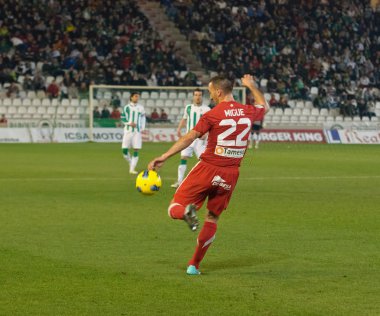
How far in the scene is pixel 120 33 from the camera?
153 ft

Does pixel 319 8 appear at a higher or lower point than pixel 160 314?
lower

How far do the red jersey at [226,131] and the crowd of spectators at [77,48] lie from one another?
33837 mm

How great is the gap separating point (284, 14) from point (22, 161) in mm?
26794

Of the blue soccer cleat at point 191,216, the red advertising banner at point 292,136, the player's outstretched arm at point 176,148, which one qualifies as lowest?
the red advertising banner at point 292,136

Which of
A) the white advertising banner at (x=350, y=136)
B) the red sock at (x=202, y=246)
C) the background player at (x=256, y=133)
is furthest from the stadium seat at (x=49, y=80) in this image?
the red sock at (x=202, y=246)

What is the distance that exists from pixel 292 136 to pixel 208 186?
3554 cm

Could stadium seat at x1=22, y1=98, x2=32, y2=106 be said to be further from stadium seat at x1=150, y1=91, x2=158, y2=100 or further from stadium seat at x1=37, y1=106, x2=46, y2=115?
stadium seat at x1=150, y1=91, x2=158, y2=100

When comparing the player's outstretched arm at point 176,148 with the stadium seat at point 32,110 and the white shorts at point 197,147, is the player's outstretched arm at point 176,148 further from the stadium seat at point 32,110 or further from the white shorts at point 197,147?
the stadium seat at point 32,110

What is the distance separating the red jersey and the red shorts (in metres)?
0.09

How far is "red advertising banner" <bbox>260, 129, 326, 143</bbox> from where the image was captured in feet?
146

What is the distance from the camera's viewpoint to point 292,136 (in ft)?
146

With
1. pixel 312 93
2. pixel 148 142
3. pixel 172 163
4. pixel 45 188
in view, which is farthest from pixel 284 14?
pixel 45 188

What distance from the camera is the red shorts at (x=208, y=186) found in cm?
941

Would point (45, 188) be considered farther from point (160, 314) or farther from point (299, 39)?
point (299, 39)
